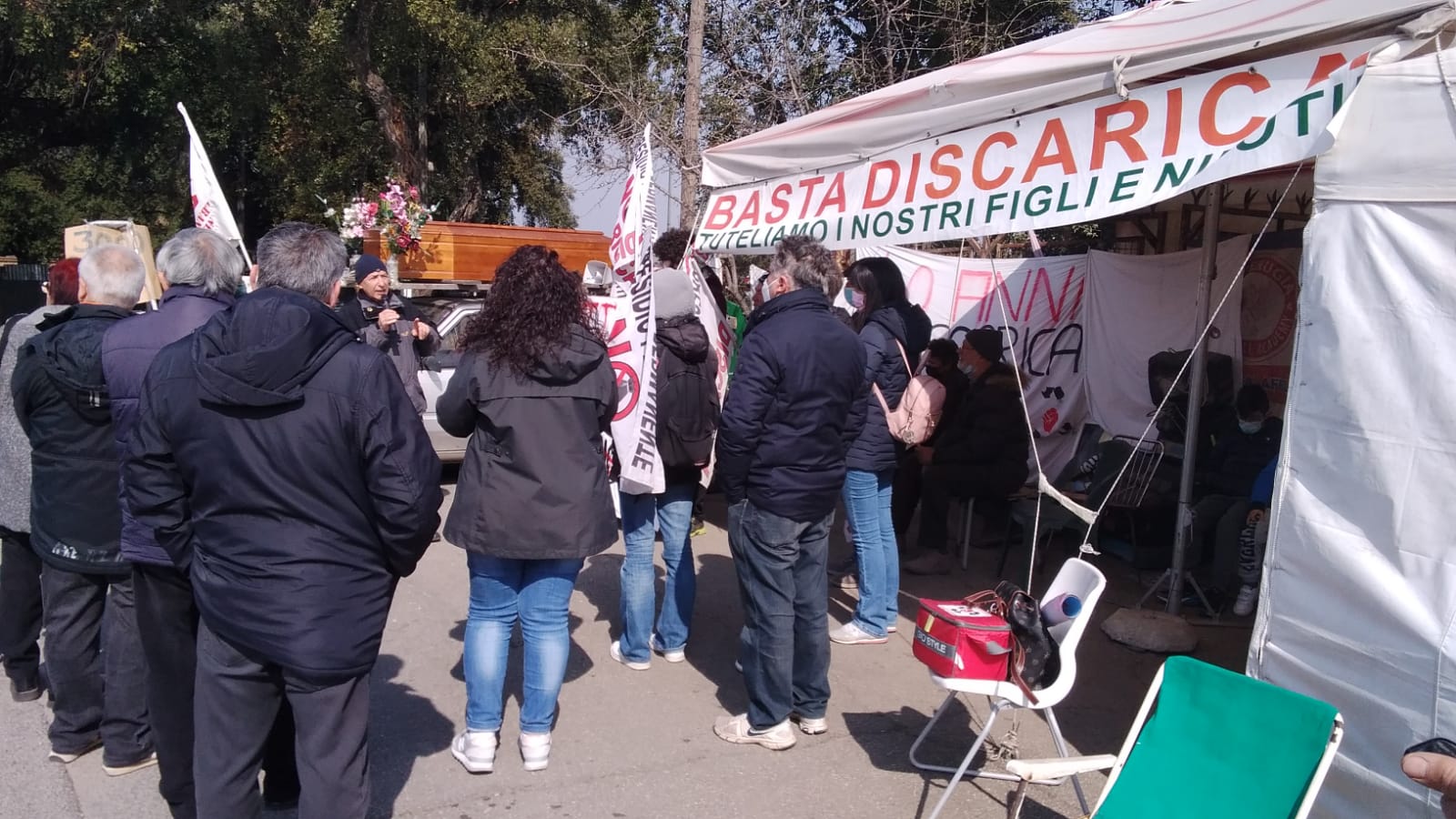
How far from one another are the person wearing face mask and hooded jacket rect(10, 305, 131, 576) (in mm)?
5207

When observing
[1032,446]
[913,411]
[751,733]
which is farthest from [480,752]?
[1032,446]

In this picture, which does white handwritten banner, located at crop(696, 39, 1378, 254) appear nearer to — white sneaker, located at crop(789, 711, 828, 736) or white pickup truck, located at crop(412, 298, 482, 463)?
white sneaker, located at crop(789, 711, 828, 736)

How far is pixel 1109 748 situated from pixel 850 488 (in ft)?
5.33

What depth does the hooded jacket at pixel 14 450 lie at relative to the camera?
3.93 metres

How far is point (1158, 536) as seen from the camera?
618cm

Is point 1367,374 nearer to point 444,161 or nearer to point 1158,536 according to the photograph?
point 1158,536

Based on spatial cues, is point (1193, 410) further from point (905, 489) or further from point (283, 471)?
point (283, 471)

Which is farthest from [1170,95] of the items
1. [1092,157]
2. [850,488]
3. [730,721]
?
[730,721]

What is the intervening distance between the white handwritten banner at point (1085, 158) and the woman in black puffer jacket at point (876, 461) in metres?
0.51

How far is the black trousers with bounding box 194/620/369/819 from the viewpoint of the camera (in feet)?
8.92

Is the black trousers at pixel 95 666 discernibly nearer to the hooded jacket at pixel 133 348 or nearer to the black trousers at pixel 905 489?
the hooded jacket at pixel 133 348

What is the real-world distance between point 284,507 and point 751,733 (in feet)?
7.11

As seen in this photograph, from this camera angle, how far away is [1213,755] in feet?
9.63

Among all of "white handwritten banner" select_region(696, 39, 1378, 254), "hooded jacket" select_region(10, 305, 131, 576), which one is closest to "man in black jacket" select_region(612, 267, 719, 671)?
"white handwritten banner" select_region(696, 39, 1378, 254)
